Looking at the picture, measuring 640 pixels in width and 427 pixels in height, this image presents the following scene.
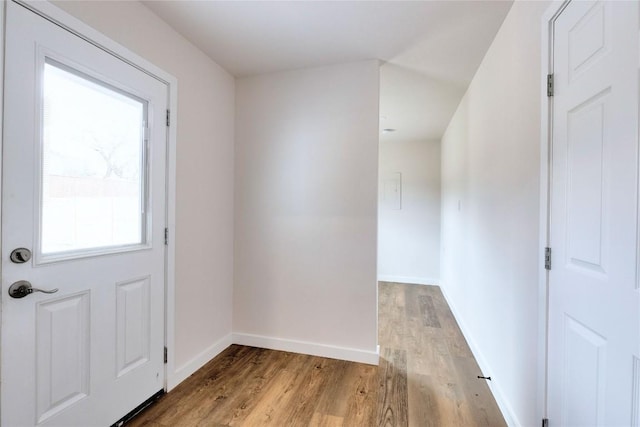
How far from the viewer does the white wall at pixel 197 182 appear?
185 cm

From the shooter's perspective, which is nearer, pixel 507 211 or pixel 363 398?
pixel 507 211

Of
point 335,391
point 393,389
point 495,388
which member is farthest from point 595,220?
point 335,391

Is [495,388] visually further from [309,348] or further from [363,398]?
[309,348]

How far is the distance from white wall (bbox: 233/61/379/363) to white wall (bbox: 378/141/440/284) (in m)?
2.90

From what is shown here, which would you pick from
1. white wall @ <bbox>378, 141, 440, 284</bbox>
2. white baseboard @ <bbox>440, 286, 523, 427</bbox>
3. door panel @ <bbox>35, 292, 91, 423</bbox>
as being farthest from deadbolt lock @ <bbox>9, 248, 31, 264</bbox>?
white wall @ <bbox>378, 141, 440, 284</bbox>

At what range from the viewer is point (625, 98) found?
87cm

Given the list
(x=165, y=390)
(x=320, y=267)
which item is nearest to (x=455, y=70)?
(x=320, y=267)

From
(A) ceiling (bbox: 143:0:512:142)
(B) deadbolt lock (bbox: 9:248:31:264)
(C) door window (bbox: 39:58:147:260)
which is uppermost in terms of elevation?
(A) ceiling (bbox: 143:0:512:142)

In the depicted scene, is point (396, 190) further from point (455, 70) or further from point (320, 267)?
point (320, 267)

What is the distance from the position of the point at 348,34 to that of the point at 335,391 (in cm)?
253

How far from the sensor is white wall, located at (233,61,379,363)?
2.37m

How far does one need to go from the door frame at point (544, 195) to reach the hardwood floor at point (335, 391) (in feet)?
1.99

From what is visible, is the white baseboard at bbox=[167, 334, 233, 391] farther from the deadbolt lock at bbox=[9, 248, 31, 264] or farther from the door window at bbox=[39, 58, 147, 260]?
the deadbolt lock at bbox=[9, 248, 31, 264]

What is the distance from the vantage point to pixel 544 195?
130 cm
